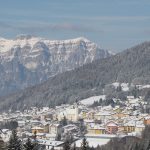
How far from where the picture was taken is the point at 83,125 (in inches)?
6383

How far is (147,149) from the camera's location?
9181cm

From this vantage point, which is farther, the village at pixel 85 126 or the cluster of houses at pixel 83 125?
the cluster of houses at pixel 83 125

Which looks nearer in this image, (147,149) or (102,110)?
(147,149)

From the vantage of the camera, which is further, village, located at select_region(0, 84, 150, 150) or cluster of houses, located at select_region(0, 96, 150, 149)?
cluster of houses, located at select_region(0, 96, 150, 149)

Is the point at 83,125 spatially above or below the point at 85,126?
above

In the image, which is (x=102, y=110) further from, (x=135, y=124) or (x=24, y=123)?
(x=135, y=124)

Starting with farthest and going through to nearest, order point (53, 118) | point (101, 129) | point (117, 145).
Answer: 1. point (53, 118)
2. point (101, 129)
3. point (117, 145)

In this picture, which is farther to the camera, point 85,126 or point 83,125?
point 83,125

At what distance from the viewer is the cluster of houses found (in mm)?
129375

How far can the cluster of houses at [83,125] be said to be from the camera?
424 feet

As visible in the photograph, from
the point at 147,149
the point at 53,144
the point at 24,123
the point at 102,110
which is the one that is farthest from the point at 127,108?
the point at 147,149

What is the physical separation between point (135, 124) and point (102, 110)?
48156 millimetres

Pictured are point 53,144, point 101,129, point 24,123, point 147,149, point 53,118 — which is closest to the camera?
point 147,149

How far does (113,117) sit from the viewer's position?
177625 millimetres
